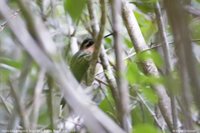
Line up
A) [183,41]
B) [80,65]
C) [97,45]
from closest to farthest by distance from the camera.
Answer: [183,41] < [97,45] < [80,65]

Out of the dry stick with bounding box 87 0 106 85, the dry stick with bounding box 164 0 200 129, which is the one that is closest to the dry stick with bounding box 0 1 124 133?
the dry stick with bounding box 164 0 200 129

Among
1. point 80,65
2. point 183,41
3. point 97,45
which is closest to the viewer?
point 183,41

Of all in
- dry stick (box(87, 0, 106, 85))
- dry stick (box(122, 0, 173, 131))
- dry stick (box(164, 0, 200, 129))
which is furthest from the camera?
dry stick (box(122, 0, 173, 131))

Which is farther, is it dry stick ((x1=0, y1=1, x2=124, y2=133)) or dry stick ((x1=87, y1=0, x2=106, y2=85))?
dry stick ((x1=87, y1=0, x2=106, y2=85))

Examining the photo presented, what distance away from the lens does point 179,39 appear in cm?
36

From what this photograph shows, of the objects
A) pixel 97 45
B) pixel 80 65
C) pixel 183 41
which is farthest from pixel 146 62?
pixel 183 41

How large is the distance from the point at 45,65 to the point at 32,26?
0.11 feet

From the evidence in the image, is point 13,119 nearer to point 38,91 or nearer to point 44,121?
point 38,91

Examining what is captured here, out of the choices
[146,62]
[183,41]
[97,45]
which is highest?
[183,41]

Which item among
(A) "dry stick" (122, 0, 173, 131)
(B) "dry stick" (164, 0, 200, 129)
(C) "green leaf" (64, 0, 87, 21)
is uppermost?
(B) "dry stick" (164, 0, 200, 129)

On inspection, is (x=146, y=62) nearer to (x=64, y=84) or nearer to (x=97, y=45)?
(x=97, y=45)

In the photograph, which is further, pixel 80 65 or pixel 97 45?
pixel 80 65

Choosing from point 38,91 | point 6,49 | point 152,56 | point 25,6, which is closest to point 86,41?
point 152,56

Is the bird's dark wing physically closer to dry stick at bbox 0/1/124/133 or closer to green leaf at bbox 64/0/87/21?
green leaf at bbox 64/0/87/21
